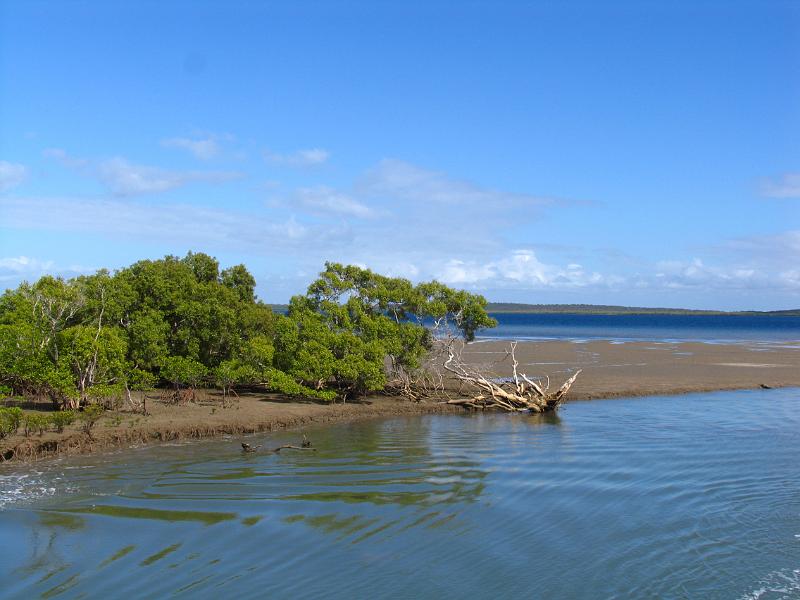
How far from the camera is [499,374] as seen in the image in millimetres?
42469

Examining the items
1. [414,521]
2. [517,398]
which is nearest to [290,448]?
[414,521]

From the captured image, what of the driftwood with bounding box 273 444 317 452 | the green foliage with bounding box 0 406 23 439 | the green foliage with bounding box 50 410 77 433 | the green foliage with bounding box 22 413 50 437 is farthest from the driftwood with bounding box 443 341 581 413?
the green foliage with bounding box 0 406 23 439

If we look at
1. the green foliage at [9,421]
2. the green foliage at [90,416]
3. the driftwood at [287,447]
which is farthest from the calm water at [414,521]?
the green foliage at [9,421]

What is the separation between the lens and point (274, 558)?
12461mm

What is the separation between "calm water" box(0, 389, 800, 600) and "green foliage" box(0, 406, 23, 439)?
2.09 metres

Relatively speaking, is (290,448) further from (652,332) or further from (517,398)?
(652,332)

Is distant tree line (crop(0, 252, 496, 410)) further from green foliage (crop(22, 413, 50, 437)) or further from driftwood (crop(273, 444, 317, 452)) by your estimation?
driftwood (crop(273, 444, 317, 452))

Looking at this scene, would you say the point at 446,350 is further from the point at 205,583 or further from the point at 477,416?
the point at 205,583

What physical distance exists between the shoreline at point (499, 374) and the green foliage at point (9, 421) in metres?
0.26

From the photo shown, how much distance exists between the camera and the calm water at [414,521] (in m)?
11.6

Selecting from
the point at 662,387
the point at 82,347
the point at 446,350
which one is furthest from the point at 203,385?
the point at 662,387

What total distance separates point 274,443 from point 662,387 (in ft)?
75.7

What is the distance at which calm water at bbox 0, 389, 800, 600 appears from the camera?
37.9 feet

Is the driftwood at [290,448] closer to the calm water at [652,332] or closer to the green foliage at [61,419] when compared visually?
the green foliage at [61,419]
